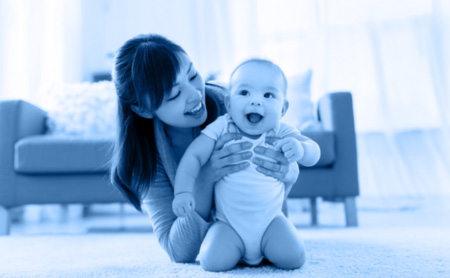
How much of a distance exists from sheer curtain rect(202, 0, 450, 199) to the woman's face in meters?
2.02

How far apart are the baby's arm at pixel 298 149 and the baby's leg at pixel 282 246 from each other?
0.15 meters

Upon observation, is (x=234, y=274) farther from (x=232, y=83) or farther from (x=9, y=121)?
(x=9, y=121)

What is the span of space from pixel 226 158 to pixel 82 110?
1361 millimetres

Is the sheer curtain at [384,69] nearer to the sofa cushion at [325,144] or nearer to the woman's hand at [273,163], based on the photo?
the sofa cushion at [325,144]

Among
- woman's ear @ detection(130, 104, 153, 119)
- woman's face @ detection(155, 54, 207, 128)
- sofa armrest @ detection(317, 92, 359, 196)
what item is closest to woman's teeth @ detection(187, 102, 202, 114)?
woman's face @ detection(155, 54, 207, 128)

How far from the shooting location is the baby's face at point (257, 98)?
924 mm

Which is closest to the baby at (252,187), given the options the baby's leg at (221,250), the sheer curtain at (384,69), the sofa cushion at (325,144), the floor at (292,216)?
the baby's leg at (221,250)

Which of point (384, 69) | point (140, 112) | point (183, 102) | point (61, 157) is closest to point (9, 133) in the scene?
point (61, 157)

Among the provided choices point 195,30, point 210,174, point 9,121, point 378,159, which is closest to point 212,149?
point 210,174

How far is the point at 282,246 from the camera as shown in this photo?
902mm

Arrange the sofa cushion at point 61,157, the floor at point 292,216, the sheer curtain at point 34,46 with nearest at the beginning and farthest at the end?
the sofa cushion at point 61,157 → the floor at point 292,216 → the sheer curtain at point 34,46

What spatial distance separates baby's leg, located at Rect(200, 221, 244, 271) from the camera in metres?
0.89

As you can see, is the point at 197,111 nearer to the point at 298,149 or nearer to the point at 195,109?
the point at 195,109

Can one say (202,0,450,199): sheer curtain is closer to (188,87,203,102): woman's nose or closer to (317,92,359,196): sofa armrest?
(317,92,359,196): sofa armrest
